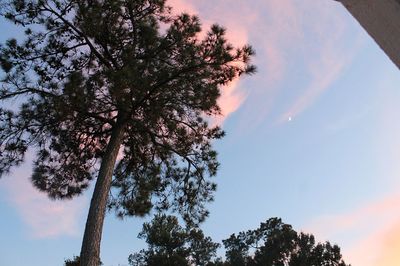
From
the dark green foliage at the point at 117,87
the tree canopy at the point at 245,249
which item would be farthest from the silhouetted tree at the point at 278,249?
the dark green foliage at the point at 117,87

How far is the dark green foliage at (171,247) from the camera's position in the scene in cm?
3759

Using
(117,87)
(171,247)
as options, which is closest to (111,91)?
(117,87)

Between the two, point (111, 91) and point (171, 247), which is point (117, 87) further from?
point (171, 247)

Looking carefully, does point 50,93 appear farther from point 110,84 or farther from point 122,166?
point 122,166

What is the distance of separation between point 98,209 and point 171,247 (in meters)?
32.3

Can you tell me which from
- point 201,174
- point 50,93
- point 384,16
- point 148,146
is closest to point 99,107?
point 50,93

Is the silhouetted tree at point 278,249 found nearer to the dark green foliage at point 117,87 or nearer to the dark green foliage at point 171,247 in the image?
the dark green foliage at point 171,247

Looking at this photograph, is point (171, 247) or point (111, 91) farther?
point (171, 247)

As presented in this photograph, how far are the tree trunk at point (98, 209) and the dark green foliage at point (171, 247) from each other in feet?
90.3

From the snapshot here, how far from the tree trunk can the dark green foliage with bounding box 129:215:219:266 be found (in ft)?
90.3

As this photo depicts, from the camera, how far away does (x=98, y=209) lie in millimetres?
8312

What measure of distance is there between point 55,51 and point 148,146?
308 centimetres

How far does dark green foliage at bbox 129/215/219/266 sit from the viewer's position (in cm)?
3759

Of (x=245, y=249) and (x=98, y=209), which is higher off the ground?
(x=245, y=249)
